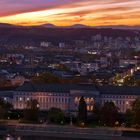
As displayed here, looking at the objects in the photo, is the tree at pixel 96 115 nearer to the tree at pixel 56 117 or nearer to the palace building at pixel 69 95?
the tree at pixel 56 117

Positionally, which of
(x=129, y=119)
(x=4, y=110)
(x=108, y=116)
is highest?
(x=4, y=110)

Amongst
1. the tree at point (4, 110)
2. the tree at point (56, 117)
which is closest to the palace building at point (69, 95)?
the tree at point (4, 110)

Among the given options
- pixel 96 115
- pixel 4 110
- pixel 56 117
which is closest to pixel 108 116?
pixel 96 115

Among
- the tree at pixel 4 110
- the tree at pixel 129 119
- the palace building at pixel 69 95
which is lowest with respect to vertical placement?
the tree at pixel 129 119

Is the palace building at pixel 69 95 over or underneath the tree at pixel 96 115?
over

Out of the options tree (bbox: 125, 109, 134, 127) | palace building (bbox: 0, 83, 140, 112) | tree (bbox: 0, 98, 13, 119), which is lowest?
tree (bbox: 125, 109, 134, 127)

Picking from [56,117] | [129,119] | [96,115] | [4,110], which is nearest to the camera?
[129,119]

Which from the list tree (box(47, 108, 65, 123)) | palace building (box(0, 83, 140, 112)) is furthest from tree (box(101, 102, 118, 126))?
palace building (box(0, 83, 140, 112))

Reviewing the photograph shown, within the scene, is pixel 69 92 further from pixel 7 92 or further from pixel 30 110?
pixel 30 110

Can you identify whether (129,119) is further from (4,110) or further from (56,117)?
(4,110)

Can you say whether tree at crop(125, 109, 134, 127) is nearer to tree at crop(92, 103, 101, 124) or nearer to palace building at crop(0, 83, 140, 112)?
tree at crop(92, 103, 101, 124)

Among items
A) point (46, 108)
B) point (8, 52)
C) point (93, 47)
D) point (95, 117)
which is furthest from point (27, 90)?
point (93, 47)

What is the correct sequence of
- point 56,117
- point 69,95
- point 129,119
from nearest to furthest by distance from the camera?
point 129,119, point 56,117, point 69,95
